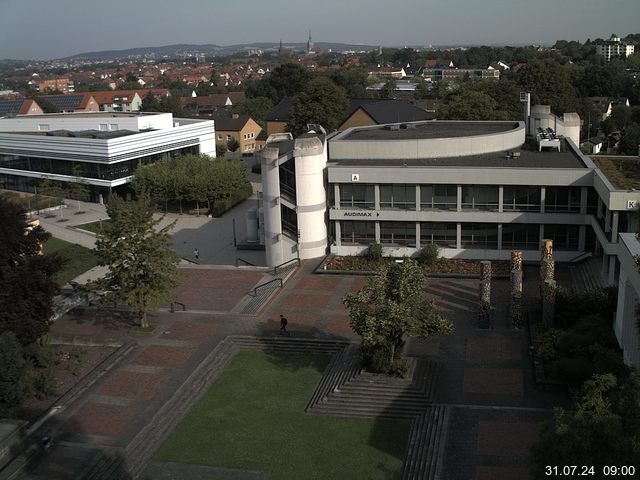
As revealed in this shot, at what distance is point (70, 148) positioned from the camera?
6850cm

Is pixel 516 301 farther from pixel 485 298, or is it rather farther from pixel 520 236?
pixel 520 236

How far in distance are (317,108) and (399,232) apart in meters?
38.2

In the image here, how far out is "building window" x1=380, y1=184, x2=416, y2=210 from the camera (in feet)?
137

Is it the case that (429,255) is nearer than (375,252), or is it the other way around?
(429,255)

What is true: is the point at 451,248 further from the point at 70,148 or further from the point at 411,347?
the point at 70,148

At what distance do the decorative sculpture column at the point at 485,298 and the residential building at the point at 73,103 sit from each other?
117495 mm

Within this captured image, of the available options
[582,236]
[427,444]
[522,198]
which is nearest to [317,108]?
[522,198]

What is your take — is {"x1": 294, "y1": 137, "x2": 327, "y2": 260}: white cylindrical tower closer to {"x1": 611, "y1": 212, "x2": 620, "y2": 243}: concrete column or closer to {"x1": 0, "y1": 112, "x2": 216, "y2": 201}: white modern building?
{"x1": 611, "y1": 212, "x2": 620, "y2": 243}: concrete column

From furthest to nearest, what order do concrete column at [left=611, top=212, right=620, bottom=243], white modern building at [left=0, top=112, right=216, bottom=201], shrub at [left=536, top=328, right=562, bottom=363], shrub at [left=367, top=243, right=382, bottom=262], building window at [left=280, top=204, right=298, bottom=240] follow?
white modern building at [left=0, top=112, right=216, bottom=201] → building window at [left=280, top=204, right=298, bottom=240] → shrub at [left=367, top=243, right=382, bottom=262] → concrete column at [left=611, top=212, right=620, bottom=243] → shrub at [left=536, top=328, right=562, bottom=363]

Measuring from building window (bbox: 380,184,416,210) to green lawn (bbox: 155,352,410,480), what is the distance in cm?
1619

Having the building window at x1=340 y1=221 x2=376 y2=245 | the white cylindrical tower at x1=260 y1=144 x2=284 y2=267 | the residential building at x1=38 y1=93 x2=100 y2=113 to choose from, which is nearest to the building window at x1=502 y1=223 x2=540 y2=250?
the building window at x1=340 y1=221 x2=376 y2=245

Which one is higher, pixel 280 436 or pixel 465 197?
pixel 465 197

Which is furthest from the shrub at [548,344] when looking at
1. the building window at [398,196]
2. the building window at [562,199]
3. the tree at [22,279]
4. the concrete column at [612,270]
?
the tree at [22,279]

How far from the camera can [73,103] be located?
13938 cm
